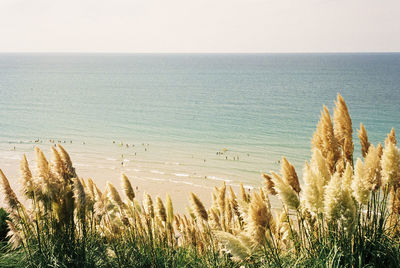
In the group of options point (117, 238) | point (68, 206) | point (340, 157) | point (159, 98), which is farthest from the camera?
point (159, 98)

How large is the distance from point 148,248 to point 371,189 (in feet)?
10.2

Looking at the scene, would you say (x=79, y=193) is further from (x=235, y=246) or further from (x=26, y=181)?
(x=235, y=246)

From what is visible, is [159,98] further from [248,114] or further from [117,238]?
[117,238]

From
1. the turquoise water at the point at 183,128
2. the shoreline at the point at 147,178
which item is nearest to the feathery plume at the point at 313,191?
the shoreline at the point at 147,178

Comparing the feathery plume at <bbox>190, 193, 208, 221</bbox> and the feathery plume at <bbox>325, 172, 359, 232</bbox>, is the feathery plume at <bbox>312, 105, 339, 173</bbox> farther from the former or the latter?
the feathery plume at <bbox>190, 193, 208, 221</bbox>

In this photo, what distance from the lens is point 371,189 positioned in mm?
3406

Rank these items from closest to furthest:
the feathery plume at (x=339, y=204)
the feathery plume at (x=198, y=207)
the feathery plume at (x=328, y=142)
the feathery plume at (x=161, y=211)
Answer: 1. the feathery plume at (x=339, y=204)
2. the feathery plume at (x=328, y=142)
3. the feathery plume at (x=198, y=207)
4. the feathery plume at (x=161, y=211)

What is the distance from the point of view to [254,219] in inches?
117

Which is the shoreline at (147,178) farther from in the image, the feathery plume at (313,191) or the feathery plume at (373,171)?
the feathery plume at (313,191)

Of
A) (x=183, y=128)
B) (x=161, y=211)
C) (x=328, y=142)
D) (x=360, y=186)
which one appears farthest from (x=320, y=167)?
(x=183, y=128)

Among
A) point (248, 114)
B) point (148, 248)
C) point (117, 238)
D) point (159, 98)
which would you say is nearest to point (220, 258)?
point (148, 248)

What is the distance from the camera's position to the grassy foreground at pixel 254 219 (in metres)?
3.11

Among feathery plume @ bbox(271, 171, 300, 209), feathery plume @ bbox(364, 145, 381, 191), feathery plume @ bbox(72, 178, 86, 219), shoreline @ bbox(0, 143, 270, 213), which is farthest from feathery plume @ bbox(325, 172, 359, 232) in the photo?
shoreline @ bbox(0, 143, 270, 213)

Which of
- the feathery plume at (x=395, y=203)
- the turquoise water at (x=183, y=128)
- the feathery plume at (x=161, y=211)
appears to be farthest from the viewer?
the turquoise water at (x=183, y=128)
